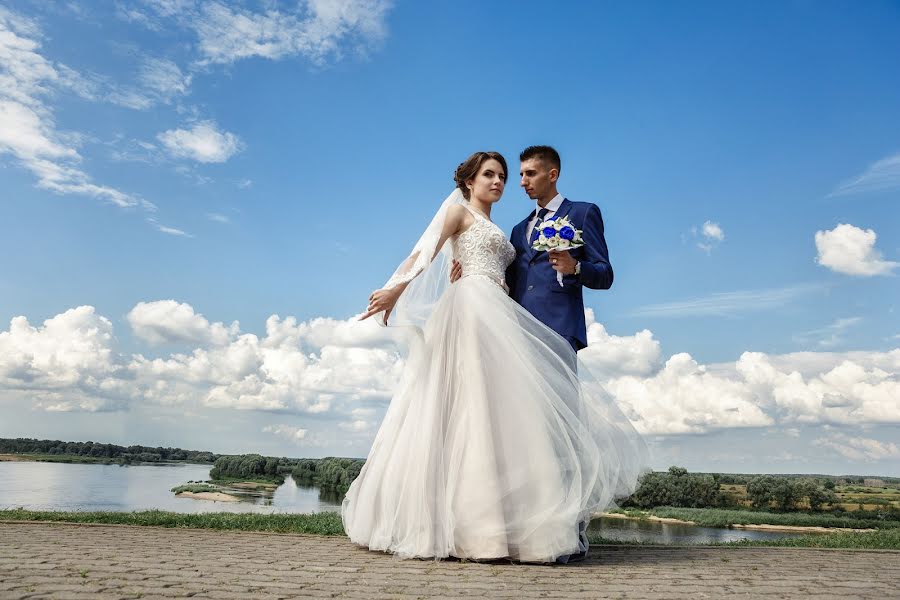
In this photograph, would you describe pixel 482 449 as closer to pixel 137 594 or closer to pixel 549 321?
pixel 549 321

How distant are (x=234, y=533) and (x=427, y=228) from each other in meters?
3.44

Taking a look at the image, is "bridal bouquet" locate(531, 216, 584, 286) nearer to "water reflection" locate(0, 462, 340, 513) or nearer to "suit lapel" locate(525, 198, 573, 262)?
"suit lapel" locate(525, 198, 573, 262)

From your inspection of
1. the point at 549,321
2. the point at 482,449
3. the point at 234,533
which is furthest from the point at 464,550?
the point at 234,533

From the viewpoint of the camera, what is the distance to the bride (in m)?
4.92

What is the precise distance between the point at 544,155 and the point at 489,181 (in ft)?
1.76

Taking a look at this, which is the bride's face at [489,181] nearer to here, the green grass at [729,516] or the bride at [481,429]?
the bride at [481,429]

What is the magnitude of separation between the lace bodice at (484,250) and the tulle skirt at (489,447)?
0.12 m

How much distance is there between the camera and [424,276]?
19.9 ft

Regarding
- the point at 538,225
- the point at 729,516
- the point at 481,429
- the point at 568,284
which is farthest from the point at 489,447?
the point at 729,516

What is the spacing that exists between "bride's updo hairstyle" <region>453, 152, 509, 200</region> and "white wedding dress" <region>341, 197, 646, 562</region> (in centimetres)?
45

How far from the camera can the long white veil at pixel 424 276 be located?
5.62 meters

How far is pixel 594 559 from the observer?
5.40 m

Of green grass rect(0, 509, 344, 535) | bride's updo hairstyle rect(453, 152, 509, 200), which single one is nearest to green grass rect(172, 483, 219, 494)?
green grass rect(0, 509, 344, 535)

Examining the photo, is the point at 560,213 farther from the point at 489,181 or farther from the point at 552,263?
the point at 489,181
